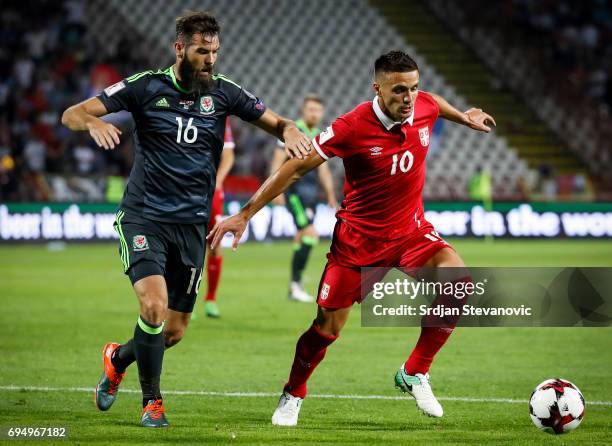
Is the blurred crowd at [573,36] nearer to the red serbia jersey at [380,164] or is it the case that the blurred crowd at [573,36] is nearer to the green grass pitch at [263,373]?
the green grass pitch at [263,373]

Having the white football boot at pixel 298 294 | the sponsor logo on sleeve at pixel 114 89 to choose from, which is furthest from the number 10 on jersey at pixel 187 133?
the white football boot at pixel 298 294

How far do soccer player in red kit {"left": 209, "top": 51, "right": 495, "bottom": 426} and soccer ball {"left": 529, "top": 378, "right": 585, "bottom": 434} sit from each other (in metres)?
0.71

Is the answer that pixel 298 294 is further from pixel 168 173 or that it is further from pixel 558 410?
pixel 558 410

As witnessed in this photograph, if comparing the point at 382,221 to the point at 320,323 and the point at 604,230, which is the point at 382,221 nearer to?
the point at 320,323

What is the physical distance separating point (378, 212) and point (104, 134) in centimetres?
183

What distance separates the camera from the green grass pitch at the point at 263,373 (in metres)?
6.48

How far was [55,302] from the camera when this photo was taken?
13977 mm

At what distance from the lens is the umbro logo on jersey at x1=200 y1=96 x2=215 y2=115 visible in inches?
269

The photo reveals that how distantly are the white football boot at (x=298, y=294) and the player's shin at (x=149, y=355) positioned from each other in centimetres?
756

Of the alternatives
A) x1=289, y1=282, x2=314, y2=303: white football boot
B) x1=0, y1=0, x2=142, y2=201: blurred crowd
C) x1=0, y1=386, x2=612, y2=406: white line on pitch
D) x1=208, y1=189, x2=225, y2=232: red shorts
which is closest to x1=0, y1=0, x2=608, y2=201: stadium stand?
x1=0, y1=0, x2=142, y2=201: blurred crowd

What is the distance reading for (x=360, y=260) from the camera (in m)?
6.95

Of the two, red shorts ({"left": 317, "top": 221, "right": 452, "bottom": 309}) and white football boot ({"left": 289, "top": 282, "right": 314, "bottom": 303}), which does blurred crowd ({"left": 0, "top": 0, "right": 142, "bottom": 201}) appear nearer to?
white football boot ({"left": 289, "top": 282, "right": 314, "bottom": 303})

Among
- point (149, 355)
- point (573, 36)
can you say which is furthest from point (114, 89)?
point (573, 36)

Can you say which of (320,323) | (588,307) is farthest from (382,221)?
(588,307)
